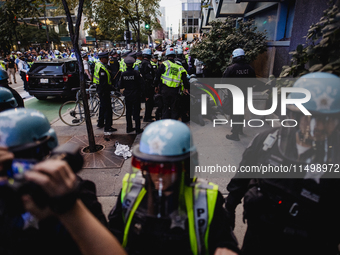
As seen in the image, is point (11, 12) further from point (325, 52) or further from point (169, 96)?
point (325, 52)

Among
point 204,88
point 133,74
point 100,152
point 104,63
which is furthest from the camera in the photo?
point 204,88

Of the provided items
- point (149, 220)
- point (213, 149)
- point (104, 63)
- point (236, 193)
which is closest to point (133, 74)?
point (104, 63)

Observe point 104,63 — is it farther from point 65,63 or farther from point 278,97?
point 278,97

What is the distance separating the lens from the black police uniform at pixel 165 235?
4.42 feet

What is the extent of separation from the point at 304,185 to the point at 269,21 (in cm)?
945

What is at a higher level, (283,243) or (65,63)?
(65,63)

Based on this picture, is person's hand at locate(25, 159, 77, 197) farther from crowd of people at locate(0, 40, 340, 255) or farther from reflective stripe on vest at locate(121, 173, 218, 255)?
reflective stripe on vest at locate(121, 173, 218, 255)

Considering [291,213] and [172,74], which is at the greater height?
[172,74]

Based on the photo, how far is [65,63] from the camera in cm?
957

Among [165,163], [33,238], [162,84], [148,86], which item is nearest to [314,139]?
[165,163]

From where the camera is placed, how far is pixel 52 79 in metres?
9.38

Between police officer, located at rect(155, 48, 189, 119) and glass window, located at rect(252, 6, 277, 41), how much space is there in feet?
16.2

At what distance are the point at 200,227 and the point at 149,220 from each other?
32cm

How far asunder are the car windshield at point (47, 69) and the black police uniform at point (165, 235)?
9.52 metres
